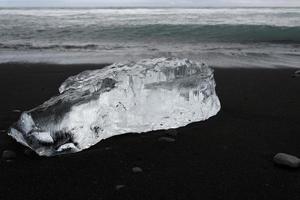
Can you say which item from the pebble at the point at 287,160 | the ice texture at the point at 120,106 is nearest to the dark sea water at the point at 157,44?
the ice texture at the point at 120,106

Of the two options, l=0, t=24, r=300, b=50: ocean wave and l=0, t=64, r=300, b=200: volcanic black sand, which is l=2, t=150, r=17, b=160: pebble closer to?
l=0, t=64, r=300, b=200: volcanic black sand

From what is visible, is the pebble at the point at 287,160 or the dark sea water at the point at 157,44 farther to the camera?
the dark sea water at the point at 157,44

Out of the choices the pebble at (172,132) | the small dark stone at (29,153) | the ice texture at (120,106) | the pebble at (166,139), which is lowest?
the pebble at (172,132)

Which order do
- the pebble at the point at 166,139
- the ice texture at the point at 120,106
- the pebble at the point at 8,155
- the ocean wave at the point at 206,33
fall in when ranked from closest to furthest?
the pebble at the point at 8,155, the ice texture at the point at 120,106, the pebble at the point at 166,139, the ocean wave at the point at 206,33

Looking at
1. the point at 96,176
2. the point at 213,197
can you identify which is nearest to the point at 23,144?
the point at 96,176

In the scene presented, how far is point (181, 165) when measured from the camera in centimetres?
351

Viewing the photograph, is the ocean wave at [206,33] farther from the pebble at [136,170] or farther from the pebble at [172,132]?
the pebble at [136,170]

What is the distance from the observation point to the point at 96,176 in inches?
129

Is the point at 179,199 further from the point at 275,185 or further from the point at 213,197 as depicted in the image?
the point at 275,185

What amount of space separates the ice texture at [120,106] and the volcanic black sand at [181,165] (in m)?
0.12

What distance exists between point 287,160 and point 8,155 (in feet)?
7.76

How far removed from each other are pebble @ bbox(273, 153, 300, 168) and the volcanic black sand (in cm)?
6

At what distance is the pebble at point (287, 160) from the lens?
3430mm

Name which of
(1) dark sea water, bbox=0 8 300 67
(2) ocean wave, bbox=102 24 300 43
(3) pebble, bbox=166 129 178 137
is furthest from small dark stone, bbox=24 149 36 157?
(2) ocean wave, bbox=102 24 300 43
